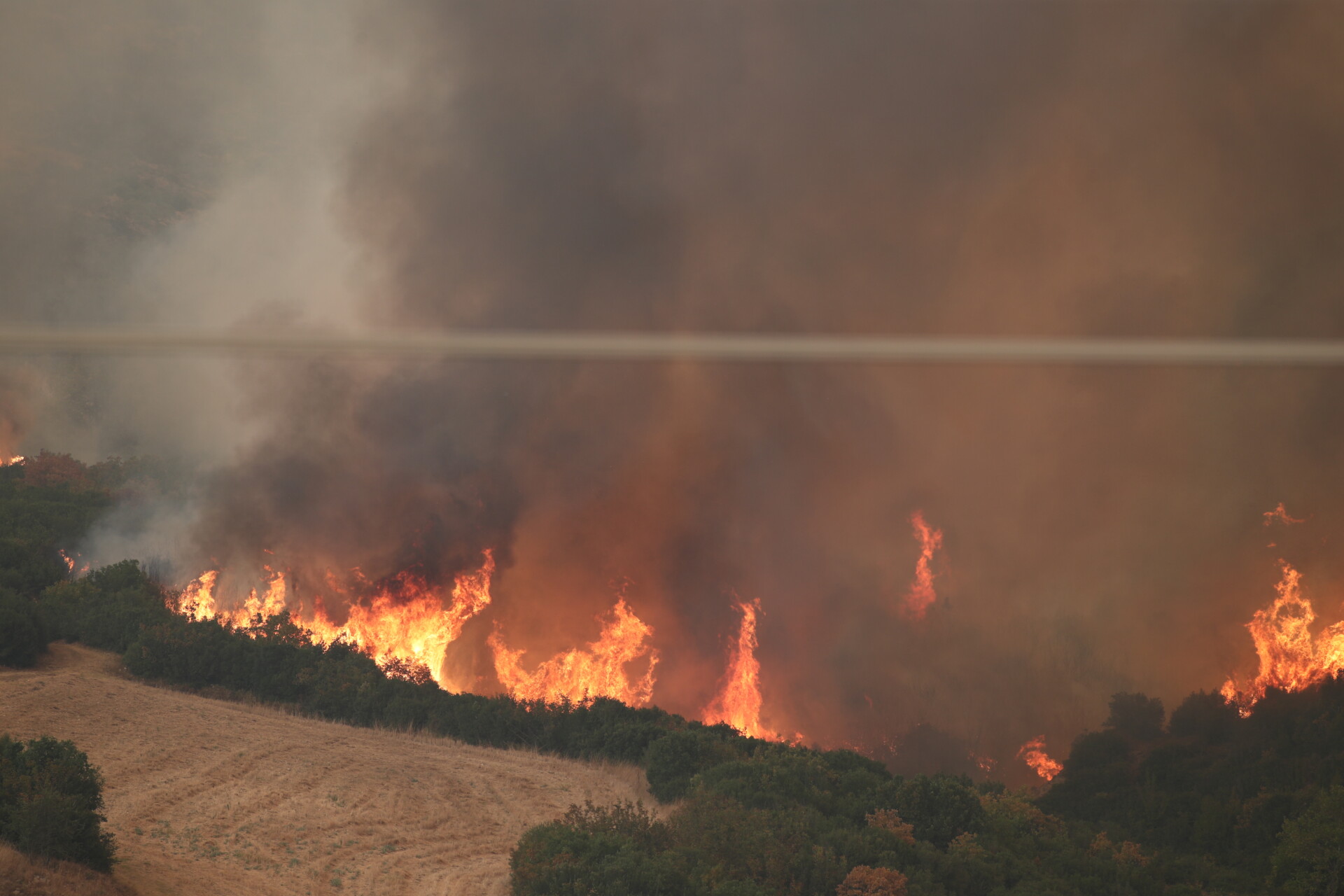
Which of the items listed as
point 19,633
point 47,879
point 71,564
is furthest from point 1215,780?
point 71,564

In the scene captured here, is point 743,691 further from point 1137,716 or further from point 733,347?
point 733,347

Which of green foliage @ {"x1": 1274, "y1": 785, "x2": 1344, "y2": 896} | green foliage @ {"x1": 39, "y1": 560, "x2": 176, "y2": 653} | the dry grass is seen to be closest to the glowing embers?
green foliage @ {"x1": 1274, "y1": 785, "x2": 1344, "y2": 896}

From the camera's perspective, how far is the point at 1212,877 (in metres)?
16.2

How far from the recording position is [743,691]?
30.1 m

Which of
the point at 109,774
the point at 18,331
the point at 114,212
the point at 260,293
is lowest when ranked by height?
the point at 109,774

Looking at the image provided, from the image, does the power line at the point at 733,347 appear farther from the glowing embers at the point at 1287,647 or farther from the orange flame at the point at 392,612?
the orange flame at the point at 392,612

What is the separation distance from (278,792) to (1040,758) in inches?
803

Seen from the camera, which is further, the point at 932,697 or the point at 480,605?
the point at 480,605

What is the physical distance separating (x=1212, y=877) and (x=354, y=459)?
95.5 ft

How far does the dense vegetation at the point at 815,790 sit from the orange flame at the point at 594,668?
4730 mm

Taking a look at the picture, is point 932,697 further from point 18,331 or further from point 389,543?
point 18,331

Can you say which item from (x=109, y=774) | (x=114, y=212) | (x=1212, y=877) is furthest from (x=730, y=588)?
(x=114, y=212)

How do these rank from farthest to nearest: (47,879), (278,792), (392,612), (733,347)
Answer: (392,612)
(278,792)
(47,879)
(733,347)

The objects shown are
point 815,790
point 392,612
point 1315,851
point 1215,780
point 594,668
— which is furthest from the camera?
point 392,612
